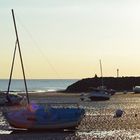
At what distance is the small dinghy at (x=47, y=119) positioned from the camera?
42.0 meters

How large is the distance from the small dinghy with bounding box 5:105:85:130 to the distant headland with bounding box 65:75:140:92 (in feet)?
382

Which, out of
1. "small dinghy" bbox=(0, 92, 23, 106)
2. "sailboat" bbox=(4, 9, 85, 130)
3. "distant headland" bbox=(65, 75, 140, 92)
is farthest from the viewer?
"distant headland" bbox=(65, 75, 140, 92)

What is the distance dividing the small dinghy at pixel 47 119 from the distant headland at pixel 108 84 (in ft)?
382

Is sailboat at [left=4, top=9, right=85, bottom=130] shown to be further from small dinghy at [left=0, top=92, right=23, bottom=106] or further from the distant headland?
the distant headland

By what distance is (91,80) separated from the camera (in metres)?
170

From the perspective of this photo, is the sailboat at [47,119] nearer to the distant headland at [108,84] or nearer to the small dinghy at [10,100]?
the small dinghy at [10,100]

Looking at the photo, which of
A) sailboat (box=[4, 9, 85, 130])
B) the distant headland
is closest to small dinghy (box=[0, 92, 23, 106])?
sailboat (box=[4, 9, 85, 130])

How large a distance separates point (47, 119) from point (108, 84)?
12688 cm

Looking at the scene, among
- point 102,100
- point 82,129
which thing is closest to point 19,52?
point 82,129

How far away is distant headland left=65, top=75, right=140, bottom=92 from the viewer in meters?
163

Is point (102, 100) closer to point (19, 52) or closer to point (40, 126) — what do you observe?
point (19, 52)

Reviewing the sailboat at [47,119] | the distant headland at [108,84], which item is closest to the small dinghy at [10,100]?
the sailboat at [47,119]

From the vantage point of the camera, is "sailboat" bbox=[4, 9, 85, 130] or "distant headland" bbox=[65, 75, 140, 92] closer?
"sailboat" bbox=[4, 9, 85, 130]

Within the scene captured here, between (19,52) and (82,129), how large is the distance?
36.9ft
